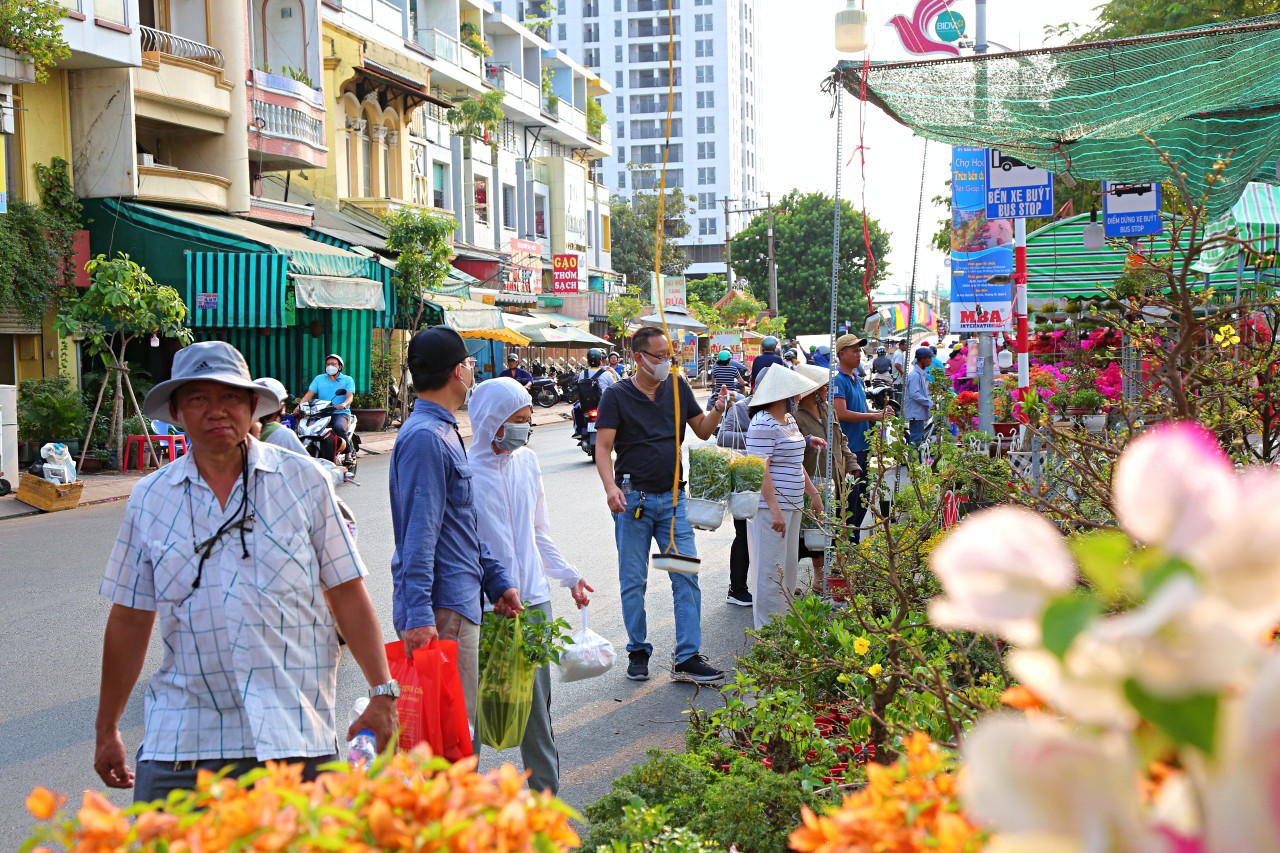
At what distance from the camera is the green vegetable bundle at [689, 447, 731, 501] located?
23.7 ft

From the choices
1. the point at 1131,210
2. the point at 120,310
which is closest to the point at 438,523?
the point at 1131,210

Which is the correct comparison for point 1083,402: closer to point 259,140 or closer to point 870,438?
point 870,438

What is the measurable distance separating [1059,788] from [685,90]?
118m

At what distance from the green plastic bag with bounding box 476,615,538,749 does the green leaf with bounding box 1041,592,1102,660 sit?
3.72 metres

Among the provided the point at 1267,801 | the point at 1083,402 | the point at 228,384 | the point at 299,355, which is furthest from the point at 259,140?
the point at 1267,801

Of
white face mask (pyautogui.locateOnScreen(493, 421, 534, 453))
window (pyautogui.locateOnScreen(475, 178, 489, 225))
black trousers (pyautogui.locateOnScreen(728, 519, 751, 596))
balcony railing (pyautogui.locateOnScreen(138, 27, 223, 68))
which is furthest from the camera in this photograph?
window (pyautogui.locateOnScreen(475, 178, 489, 225))

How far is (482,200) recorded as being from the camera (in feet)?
146

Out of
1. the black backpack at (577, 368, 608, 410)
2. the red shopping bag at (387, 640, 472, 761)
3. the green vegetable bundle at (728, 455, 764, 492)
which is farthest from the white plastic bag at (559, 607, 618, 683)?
the black backpack at (577, 368, 608, 410)

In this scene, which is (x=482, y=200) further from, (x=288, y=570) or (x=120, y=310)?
(x=288, y=570)

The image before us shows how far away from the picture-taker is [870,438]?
767cm

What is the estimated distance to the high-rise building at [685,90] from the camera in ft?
361

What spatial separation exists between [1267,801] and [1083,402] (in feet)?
30.1

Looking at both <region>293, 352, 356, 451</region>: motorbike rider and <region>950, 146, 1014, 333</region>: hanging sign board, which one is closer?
<region>950, 146, 1014, 333</region>: hanging sign board

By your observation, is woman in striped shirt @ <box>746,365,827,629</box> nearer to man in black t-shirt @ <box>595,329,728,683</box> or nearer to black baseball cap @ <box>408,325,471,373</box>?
man in black t-shirt @ <box>595,329,728,683</box>
